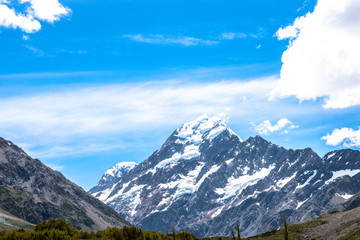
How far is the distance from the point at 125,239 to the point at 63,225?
15.1 metres

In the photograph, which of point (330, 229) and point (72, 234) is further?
point (330, 229)

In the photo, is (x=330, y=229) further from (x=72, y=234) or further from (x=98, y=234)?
A: (x=72, y=234)

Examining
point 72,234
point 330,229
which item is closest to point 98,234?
point 72,234

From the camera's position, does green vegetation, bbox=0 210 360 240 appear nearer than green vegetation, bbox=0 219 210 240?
Yes

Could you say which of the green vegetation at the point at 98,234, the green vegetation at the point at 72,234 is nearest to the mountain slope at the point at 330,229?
the green vegetation at the point at 98,234

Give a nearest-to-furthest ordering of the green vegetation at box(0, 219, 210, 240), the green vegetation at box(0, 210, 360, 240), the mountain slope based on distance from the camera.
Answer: the green vegetation at box(0, 210, 360, 240) → the green vegetation at box(0, 219, 210, 240) → the mountain slope

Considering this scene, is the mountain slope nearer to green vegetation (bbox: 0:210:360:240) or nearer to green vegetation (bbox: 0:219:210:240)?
green vegetation (bbox: 0:210:360:240)

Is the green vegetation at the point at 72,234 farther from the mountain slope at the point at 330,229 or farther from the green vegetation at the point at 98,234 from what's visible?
the mountain slope at the point at 330,229

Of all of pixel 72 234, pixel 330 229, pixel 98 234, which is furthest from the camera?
pixel 330 229

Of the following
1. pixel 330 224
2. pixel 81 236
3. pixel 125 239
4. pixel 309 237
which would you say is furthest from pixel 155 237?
pixel 330 224

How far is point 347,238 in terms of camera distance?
243 feet

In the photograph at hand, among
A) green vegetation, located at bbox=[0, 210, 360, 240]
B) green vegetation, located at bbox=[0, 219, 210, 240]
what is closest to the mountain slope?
green vegetation, located at bbox=[0, 210, 360, 240]

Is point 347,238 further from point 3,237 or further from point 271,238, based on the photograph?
point 3,237

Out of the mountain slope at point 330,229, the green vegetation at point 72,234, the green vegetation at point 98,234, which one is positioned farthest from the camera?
the mountain slope at point 330,229
